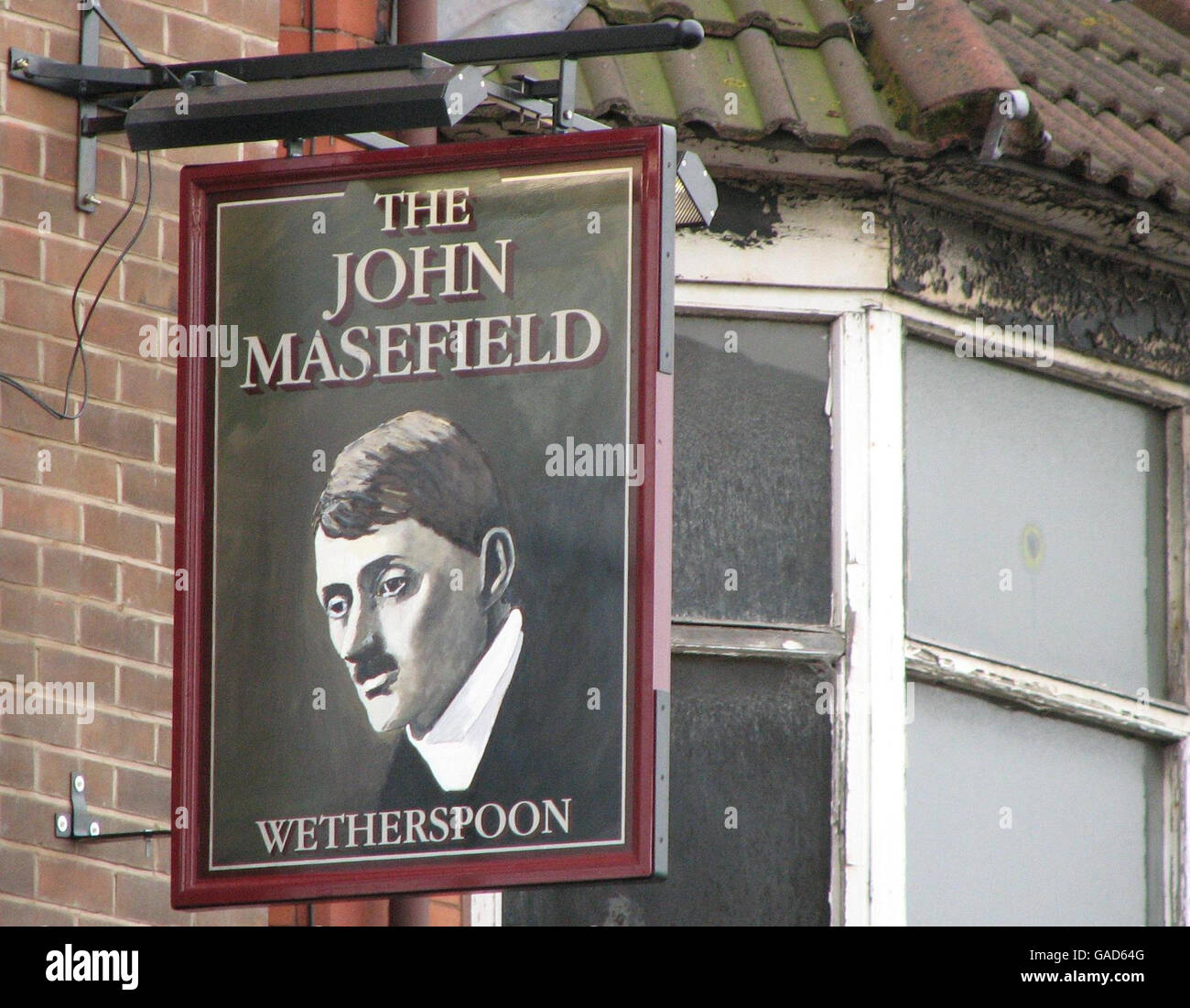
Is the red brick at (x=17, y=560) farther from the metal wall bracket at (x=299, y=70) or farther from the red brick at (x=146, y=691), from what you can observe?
the metal wall bracket at (x=299, y=70)

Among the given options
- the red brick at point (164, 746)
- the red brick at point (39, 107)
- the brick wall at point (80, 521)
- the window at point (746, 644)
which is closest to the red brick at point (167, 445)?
the brick wall at point (80, 521)

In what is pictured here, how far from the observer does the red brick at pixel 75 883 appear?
4.94 meters

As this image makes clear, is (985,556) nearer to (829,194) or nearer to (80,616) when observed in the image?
(829,194)

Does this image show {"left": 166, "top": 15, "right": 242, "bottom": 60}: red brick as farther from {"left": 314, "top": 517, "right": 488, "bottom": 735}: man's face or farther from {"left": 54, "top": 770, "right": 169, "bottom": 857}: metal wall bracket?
{"left": 54, "top": 770, "right": 169, "bottom": 857}: metal wall bracket

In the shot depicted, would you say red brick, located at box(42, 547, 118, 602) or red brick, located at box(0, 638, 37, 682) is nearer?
red brick, located at box(0, 638, 37, 682)

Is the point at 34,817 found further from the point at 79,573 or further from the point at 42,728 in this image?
the point at 79,573

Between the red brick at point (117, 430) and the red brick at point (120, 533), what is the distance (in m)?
0.15

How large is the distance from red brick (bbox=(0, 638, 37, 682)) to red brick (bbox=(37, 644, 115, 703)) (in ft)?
0.05

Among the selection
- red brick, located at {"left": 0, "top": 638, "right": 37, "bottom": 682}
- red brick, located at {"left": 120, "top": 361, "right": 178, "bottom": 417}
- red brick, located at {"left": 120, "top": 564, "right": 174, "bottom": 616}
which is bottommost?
red brick, located at {"left": 0, "top": 638, "right": 37, "bottom": 682}

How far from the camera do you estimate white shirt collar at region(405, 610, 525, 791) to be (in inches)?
177

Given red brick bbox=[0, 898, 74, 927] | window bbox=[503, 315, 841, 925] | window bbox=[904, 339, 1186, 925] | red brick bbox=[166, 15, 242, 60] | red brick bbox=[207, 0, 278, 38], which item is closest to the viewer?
red brick bbox=[0, 898, 74, 927]

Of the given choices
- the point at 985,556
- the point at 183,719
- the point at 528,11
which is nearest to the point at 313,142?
the point at 528,11

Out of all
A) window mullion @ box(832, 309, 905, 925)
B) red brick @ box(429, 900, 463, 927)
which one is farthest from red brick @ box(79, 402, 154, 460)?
window mullion @ box(832, 309, 905, 925)

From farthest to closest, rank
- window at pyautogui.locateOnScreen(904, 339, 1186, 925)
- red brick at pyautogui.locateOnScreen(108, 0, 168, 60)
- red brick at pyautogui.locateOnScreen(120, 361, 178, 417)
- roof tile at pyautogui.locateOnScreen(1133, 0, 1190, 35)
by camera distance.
→ 1. roof tile at pyautogui.locateOnScreen(1133, 0, 1190, 35)
2. window at pyautogui.locateOnScreen(904, 339, 1186, 925)
3. red brick at pyautogui.locateOnScreen(108, 0, 168, 60)
4. red brick at pyautogui.locateOnScreen(120, 361, 178, 417)
